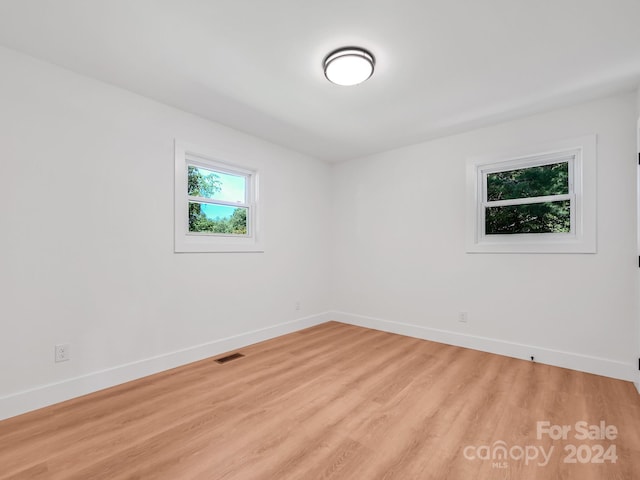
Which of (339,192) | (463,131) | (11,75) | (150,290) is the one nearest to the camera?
(11,75)

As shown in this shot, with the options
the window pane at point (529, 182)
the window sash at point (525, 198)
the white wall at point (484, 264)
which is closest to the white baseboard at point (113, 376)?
the white wall at point (484, 264)

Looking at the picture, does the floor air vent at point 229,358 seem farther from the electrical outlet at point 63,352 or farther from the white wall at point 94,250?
the electrical outlet at point 63,352

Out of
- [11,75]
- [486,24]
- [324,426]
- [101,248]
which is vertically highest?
[486,24]

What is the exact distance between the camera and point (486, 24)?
6.21ft

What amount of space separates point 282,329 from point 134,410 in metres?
2.07

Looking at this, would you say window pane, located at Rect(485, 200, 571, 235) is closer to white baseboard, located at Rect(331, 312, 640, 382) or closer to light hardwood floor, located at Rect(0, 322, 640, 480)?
white baseboard, located at Rect(331, 312, 640, 382)

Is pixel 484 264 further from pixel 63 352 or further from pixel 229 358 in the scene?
pixel 63 352

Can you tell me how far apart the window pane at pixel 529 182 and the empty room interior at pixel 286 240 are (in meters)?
0.03

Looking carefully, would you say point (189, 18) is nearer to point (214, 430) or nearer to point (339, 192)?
point (214, 430)

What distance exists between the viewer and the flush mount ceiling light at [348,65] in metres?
2.15

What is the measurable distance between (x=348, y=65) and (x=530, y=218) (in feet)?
8.42

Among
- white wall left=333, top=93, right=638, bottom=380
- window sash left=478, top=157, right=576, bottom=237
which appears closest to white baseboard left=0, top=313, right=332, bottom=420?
white wall left=333, top=93, right=638, bottom=380

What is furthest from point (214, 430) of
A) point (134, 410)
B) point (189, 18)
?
point (189, 18)

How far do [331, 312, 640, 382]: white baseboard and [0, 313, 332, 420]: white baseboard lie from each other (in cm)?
172
